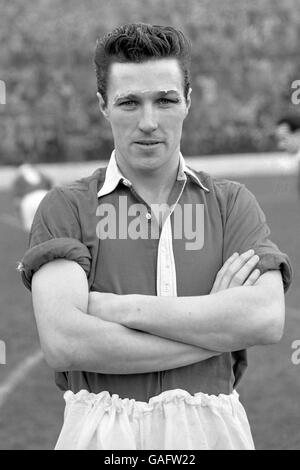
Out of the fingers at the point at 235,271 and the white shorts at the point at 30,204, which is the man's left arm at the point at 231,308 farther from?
the white shorts at the point at 30,204

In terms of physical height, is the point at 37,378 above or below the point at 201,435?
below

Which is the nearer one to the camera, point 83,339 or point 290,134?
point 83,339

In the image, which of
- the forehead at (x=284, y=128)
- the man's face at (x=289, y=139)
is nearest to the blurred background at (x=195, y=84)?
the forehead at (x=284, y=128)

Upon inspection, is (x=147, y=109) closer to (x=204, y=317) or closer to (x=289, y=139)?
(x=204, y=317)

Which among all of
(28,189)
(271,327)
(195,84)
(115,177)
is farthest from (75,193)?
(195,84)

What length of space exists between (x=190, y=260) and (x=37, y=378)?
3586 mm

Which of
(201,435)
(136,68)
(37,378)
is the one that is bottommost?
(37,378)

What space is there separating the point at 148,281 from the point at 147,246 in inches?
3.3

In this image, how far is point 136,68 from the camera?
222 centimetres

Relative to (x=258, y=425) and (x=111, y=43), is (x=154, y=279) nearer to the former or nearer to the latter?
(x=111, y=43)

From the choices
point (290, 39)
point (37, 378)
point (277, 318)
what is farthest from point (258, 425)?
point (290, 39)

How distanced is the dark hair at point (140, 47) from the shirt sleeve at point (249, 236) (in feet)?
0.99

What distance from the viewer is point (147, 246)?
229 cm

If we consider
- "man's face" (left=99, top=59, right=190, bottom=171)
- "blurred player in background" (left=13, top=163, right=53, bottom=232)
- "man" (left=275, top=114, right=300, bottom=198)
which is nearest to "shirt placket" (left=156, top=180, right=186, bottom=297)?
"man's face" (left=99, top=59, right=190, bottom=171)
